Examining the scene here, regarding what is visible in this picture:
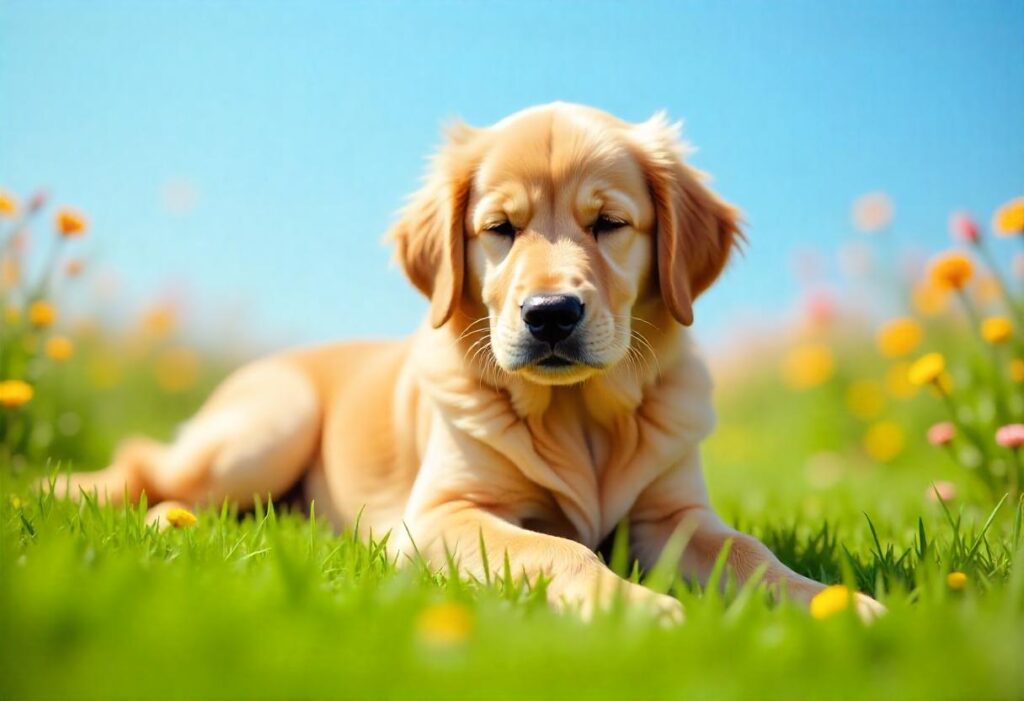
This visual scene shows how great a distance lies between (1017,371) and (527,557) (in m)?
2.72

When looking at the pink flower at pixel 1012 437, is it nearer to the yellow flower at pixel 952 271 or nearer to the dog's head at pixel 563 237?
the yellow flower at pixel 952 271

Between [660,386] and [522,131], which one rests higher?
[522,131]

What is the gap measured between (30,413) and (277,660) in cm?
396

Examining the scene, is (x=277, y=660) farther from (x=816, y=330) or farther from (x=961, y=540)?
(x=816, y=330)

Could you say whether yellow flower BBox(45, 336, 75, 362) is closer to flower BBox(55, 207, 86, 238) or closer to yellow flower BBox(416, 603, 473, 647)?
flower BBox(55, 207, 86, 238)

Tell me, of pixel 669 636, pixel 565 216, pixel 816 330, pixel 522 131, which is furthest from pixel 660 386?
pixel 816 330

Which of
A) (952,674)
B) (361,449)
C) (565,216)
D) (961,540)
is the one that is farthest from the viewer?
(361,449)

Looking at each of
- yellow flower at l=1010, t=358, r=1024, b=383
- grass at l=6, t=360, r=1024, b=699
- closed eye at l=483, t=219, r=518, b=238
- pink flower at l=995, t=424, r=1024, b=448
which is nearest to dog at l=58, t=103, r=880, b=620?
closed eye at l=483, t=219, r=518, b=238

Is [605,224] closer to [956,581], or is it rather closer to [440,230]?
[440,230]

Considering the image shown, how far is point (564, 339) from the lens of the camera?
8.02 feet

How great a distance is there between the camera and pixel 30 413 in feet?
15.1

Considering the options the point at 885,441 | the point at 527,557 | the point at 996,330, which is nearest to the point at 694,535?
the point at 527,557

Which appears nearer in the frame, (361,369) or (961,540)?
(961,540)

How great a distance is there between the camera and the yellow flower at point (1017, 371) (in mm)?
3824
